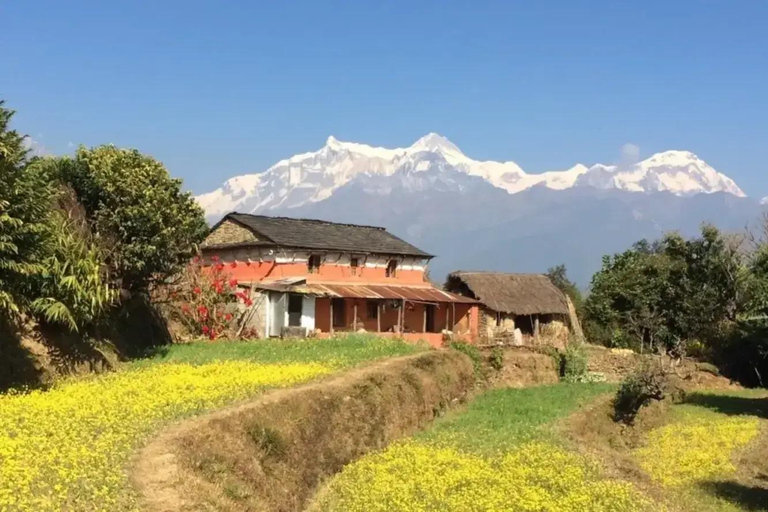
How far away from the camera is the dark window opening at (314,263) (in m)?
36.7

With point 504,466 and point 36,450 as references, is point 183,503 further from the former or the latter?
point 504,466

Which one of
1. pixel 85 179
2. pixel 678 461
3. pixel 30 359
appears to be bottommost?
pixel 678 461

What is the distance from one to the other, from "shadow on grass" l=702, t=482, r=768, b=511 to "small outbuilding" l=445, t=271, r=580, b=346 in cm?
2472

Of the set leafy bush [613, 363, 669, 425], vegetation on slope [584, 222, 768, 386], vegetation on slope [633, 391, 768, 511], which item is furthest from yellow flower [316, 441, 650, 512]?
vegetation on slope [584, 222, 768, 386]

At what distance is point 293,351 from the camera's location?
2422 centimetres

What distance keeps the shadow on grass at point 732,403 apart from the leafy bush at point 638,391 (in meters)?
3.20

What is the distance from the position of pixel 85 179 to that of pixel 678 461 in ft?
63.3

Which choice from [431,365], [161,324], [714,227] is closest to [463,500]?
[431,365]

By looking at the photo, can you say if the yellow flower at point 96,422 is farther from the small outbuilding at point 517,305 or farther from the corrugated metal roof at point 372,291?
the small outbuilding at point 517,305

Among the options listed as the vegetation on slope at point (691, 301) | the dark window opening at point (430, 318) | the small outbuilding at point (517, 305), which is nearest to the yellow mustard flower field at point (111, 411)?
the dark window opening at point (430, 318)

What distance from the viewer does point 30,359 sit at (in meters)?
17.7

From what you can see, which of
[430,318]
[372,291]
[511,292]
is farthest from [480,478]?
[511,292]

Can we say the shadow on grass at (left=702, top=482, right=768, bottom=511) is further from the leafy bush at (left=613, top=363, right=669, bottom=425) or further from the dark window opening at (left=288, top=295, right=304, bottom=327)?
the dark window opening at (left=288, top=295, right=304, bottom=327)

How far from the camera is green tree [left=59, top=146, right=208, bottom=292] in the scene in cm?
2206
